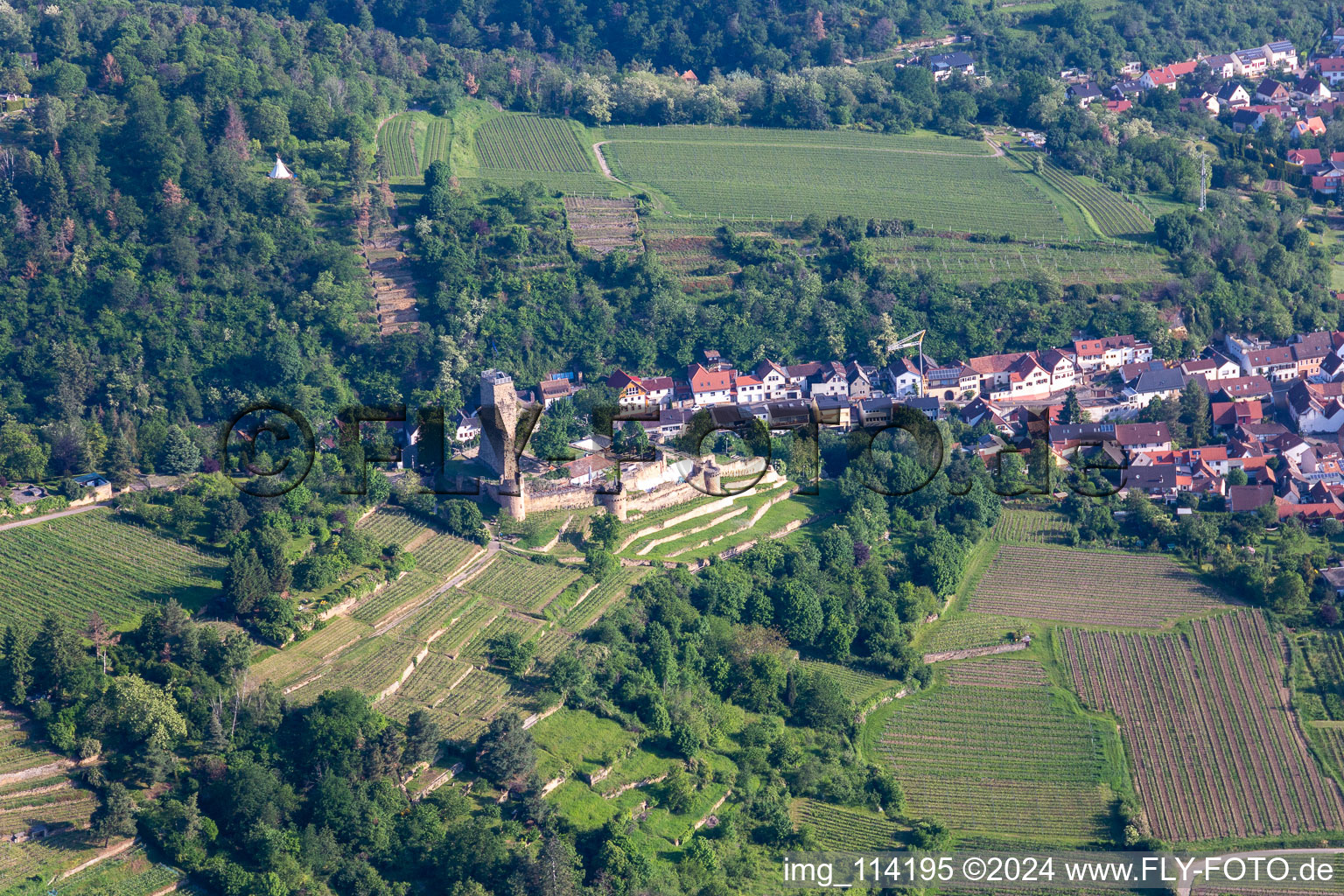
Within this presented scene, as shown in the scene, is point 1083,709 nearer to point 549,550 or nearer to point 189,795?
point 549,550

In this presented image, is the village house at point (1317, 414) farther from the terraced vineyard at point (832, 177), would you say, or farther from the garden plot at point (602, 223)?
the garden plot at point (602, 223)

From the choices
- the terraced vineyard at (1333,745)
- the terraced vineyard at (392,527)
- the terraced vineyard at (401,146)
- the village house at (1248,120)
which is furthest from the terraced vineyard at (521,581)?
the village house at (1248,120)

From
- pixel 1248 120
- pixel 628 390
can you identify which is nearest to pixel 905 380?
pixel 628 390

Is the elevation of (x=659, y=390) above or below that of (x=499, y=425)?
below

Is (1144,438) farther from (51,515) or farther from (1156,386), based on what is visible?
(51,515)

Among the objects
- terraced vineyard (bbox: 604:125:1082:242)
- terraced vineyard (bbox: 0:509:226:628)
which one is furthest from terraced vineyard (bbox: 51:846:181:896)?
terraced vineyard (bbox: 604:125:1082:242)

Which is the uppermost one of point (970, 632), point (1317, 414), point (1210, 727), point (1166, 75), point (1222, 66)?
point (1222, 66)
